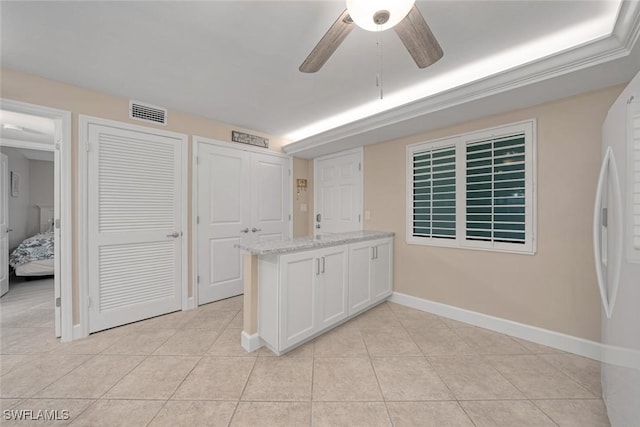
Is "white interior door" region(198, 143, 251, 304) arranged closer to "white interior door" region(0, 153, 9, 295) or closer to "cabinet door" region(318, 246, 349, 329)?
"cabinet door" region(318, 246, 349, 329)

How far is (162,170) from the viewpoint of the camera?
2.83 metres

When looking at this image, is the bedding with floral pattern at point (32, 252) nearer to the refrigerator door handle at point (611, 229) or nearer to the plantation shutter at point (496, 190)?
the plantation shutter at point (496, 190)

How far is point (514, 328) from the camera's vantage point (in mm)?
2334

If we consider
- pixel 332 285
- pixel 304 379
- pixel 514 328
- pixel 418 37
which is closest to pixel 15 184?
pixel 332 285

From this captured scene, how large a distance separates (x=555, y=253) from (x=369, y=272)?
1706 millimetres

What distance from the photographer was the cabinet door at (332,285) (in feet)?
7.45

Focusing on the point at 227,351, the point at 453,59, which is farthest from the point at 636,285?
the point at 227,351

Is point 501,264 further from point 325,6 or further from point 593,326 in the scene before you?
point 325,6

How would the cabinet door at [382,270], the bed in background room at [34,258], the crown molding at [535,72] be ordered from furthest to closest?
the bed in background room at [34,258] → the cabinet door at [382,270] → the crown molding at [535,72]

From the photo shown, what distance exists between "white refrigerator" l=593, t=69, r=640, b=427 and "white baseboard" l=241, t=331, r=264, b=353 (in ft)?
7.21

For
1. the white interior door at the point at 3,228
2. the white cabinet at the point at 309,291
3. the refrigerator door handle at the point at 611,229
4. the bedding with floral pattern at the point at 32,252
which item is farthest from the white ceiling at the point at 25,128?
the refrigerator door handle at the point at 611,229

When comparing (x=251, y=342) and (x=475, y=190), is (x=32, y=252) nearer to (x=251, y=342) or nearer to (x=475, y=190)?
(x=251, y=342)

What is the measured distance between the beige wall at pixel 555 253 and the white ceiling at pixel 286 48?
0.24 m

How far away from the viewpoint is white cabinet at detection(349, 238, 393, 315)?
2627 millimetres
